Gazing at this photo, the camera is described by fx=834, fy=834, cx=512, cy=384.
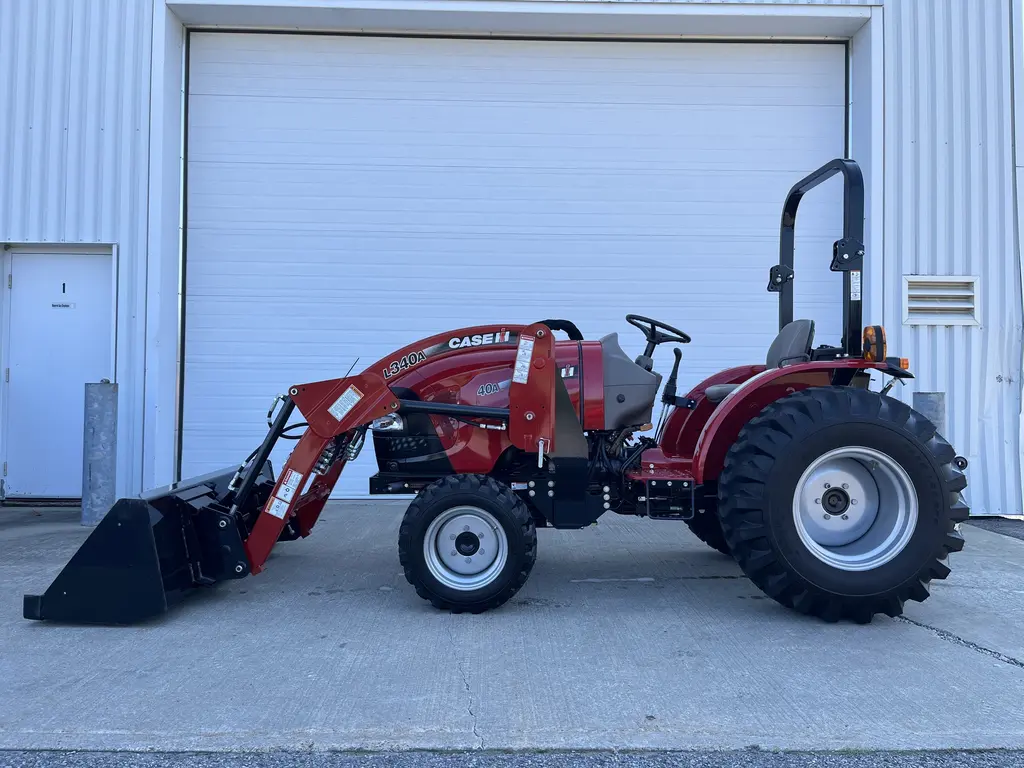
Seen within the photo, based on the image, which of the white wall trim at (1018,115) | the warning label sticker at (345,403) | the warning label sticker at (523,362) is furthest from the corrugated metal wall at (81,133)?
the white wall trim at (1018,115)

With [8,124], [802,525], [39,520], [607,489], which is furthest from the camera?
[8,124]

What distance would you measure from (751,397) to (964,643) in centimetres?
156

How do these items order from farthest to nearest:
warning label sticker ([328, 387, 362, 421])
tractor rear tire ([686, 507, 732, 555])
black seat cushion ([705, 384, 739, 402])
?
tractor rear tire ([686, 507, 732, 555])
black seat cushion ([705, 384, 739, 402])
warning label sticker ([328, 387, 362, 421])

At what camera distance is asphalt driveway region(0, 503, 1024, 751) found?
2.90 m

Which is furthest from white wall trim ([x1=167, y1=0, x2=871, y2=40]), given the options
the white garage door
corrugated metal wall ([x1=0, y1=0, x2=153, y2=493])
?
corrugated metal wall ([x1=0, y1=0, x2=153, y2=493])

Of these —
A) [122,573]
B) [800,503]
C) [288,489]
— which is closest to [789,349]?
[800,503]

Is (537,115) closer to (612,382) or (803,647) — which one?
(612,382)

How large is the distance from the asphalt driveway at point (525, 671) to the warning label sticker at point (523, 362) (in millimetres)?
1233

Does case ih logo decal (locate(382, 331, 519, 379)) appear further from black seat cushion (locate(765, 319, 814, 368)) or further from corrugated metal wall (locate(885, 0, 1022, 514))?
corrugated metal wall (locate(885, 0, 1022, 514))

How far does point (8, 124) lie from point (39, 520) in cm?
365

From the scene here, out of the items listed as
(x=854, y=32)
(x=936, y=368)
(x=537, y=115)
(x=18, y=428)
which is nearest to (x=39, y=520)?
(x=18, y=428)

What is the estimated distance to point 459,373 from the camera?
471 centimetres

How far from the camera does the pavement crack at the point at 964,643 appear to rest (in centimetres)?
368

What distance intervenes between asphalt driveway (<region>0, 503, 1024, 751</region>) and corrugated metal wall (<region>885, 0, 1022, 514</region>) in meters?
3.10
